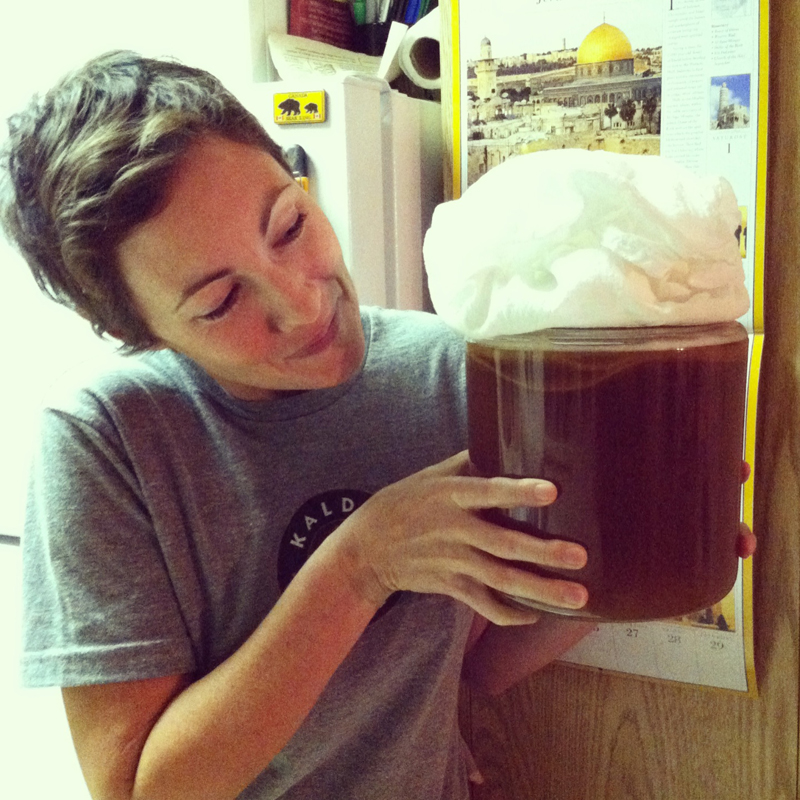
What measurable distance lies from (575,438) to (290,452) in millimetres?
324

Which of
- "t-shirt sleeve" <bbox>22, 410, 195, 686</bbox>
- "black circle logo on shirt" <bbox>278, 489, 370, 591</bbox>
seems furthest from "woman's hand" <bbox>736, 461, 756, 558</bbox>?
"t-shirt sleeve" <bbox>22, 410, 195, 686</bbox>

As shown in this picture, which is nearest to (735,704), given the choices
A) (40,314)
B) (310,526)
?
(310,526)

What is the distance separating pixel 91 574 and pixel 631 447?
1.36 ft

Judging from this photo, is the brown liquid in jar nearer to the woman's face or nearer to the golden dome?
the woman's face

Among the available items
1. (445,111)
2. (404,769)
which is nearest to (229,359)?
(404,769)

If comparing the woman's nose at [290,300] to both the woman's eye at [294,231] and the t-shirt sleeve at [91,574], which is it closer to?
the woman's eye at [294,231]

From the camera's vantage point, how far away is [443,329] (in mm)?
742

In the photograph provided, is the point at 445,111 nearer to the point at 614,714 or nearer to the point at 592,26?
the point at 592,26

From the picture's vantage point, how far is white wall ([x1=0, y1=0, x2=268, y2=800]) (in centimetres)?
100

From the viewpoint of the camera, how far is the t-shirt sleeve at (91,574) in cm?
55

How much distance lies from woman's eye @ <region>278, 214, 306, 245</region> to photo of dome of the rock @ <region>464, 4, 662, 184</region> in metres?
0.50

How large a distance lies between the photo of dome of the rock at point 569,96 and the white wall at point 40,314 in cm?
33

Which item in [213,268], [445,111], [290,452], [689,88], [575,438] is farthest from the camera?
[445,111]

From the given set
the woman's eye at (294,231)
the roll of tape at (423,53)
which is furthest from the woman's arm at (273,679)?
the roll of tape at (423,53)
